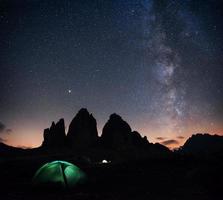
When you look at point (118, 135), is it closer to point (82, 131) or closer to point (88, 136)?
point (88, 136)

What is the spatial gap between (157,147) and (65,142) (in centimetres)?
3608

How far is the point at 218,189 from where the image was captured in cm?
1143

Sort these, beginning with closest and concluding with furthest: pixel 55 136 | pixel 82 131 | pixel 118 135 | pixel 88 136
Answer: pixel 82 131, pixel 88 136, pixel 55 136, pixel 118 135

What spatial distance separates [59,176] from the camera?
13430 millimetres

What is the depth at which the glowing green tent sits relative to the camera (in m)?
13.3

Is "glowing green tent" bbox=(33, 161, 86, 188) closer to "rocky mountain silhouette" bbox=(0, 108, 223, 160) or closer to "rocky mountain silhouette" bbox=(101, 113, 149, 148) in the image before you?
"rocky mountain silhouette" bbox=(0, 108, 223, 160)

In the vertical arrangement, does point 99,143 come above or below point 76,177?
above

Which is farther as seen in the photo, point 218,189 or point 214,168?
point 214,168

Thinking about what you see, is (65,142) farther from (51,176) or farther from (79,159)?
(51,176)

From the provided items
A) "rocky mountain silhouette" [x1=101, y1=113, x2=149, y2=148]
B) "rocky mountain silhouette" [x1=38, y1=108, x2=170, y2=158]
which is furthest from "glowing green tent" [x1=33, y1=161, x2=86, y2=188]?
"rocky mountain silhouette" [x1=101, y1=113, x2=149, y2=148]

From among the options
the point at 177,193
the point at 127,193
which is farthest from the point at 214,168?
the point at 127,193

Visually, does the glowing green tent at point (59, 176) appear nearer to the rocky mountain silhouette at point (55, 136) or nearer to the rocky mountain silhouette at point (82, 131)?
the rocky mountain silhouette at point (82, 131)

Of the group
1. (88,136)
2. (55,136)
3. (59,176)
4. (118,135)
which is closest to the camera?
(59,176)

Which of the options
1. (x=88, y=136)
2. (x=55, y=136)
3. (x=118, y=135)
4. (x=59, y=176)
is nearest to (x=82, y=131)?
(x=88, y=136)
